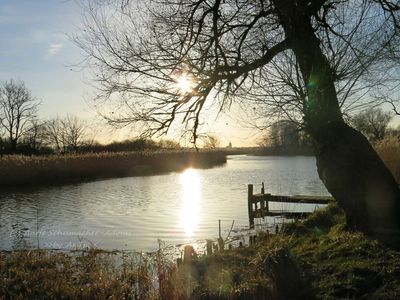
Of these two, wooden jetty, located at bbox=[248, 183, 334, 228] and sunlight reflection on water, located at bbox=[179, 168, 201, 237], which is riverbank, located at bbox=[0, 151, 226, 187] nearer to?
sunlight reflection on water, located at bbox=[179, 168, 201, 237]

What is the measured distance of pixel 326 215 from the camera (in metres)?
13.2

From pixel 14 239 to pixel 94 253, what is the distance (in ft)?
18.4

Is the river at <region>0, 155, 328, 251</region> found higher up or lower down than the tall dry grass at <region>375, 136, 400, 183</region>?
lower down

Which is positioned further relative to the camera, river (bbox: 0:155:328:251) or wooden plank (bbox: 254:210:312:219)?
wooden plank (bbox: 254:210:312:219)

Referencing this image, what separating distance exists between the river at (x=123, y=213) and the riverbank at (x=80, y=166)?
12.0 ft

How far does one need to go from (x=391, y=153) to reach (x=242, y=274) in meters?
11.7

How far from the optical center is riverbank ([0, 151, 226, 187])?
125 feet

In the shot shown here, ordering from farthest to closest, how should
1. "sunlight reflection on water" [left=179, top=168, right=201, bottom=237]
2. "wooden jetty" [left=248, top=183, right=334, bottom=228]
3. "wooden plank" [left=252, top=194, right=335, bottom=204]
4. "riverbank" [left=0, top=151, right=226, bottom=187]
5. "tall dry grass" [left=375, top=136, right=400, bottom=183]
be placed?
"riverbank" [left=0, top=151, right=226, bottom=187], "wooden plank" [left=252, top=194, right=335, bottom=204], "wooden jetty" [left=248, top=183, right=334, bottom=228], "sunlight reflection on water" [left=179, top=168, right=201, bottom=237], "tall dry grass" [left=375, top=136, right=400, bottom=183]

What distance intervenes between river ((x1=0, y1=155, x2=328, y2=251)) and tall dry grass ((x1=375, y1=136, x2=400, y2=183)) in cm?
506

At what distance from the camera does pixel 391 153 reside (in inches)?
699

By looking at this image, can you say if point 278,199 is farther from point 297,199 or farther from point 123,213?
point 123,213

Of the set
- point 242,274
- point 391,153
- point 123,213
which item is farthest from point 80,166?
point 242,274

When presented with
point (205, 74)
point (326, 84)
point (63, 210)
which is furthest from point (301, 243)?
point (63, 210)

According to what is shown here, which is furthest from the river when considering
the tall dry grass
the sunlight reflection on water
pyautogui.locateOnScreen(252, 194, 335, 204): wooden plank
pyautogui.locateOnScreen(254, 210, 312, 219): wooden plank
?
the tall dry grass
